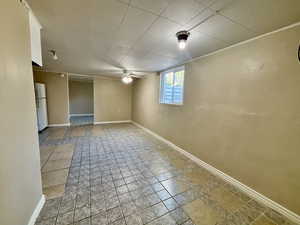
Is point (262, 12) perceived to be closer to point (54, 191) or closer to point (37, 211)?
point (37, 211)

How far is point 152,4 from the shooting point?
3.76ft

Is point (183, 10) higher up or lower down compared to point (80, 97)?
higher up

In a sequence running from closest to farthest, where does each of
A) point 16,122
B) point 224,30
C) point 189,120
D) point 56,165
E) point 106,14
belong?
point 16,122
point 106,14
point 224,30
point 56,165
point 189,120

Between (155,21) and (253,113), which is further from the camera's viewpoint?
(253,113)

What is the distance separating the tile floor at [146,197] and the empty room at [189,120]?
0.01m

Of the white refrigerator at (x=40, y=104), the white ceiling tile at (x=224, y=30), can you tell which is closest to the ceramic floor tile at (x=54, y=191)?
the white ceiling tile at (x=224, y=30)

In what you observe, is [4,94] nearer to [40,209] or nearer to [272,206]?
[40,209]

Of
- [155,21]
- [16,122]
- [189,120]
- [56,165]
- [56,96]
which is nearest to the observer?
[16,122]

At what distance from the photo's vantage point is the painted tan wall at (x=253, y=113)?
1.45 m

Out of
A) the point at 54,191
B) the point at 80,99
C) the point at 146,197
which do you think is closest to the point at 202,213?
the point at 146,197

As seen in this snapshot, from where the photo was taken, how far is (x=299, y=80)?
1.38 metres

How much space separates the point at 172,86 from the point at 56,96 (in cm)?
486

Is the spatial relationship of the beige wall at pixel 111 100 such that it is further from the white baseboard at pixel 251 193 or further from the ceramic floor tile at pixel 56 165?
the white baseboard at pixel 251 193

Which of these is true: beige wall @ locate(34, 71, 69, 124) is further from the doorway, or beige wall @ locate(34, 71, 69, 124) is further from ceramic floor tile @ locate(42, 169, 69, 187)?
ceramic floor tile @ locate(42, 169, 69, 187)
